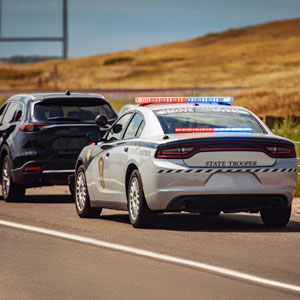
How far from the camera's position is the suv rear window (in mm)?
17375

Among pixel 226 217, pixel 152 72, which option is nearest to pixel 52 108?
pixel 226 217

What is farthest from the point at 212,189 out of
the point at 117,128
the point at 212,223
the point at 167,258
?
the point at 117,128

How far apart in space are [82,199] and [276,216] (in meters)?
2.92

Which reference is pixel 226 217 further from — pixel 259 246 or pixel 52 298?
pixel 52 298

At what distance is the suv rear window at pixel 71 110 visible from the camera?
57.0ft

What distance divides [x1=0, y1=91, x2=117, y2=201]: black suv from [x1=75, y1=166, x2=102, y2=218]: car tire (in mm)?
1978

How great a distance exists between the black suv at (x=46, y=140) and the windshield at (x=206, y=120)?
13.8ft

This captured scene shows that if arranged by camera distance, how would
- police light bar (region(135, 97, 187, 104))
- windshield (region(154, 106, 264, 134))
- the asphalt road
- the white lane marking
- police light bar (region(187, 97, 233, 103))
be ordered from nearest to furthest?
the asphalt road
the white lane marking
windshield (region(154, 106, 264, 134))
police light bar (region(135, 97, 187, 104))
police light bar (region(187, 97, 233, 103))

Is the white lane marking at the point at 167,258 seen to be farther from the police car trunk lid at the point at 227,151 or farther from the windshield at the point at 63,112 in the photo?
the windshield at the point at 63,112

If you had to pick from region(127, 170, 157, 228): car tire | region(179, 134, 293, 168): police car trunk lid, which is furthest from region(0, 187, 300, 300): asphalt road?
region(179, 134, 293, 168): police car trunk lid

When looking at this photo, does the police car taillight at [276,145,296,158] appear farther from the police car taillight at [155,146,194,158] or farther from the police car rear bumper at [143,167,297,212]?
the police car taillight at [155,146,194,158]

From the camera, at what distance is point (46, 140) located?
17.1 meters

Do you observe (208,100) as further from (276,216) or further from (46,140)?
(46,140)

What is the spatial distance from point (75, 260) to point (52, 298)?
6.67ft
